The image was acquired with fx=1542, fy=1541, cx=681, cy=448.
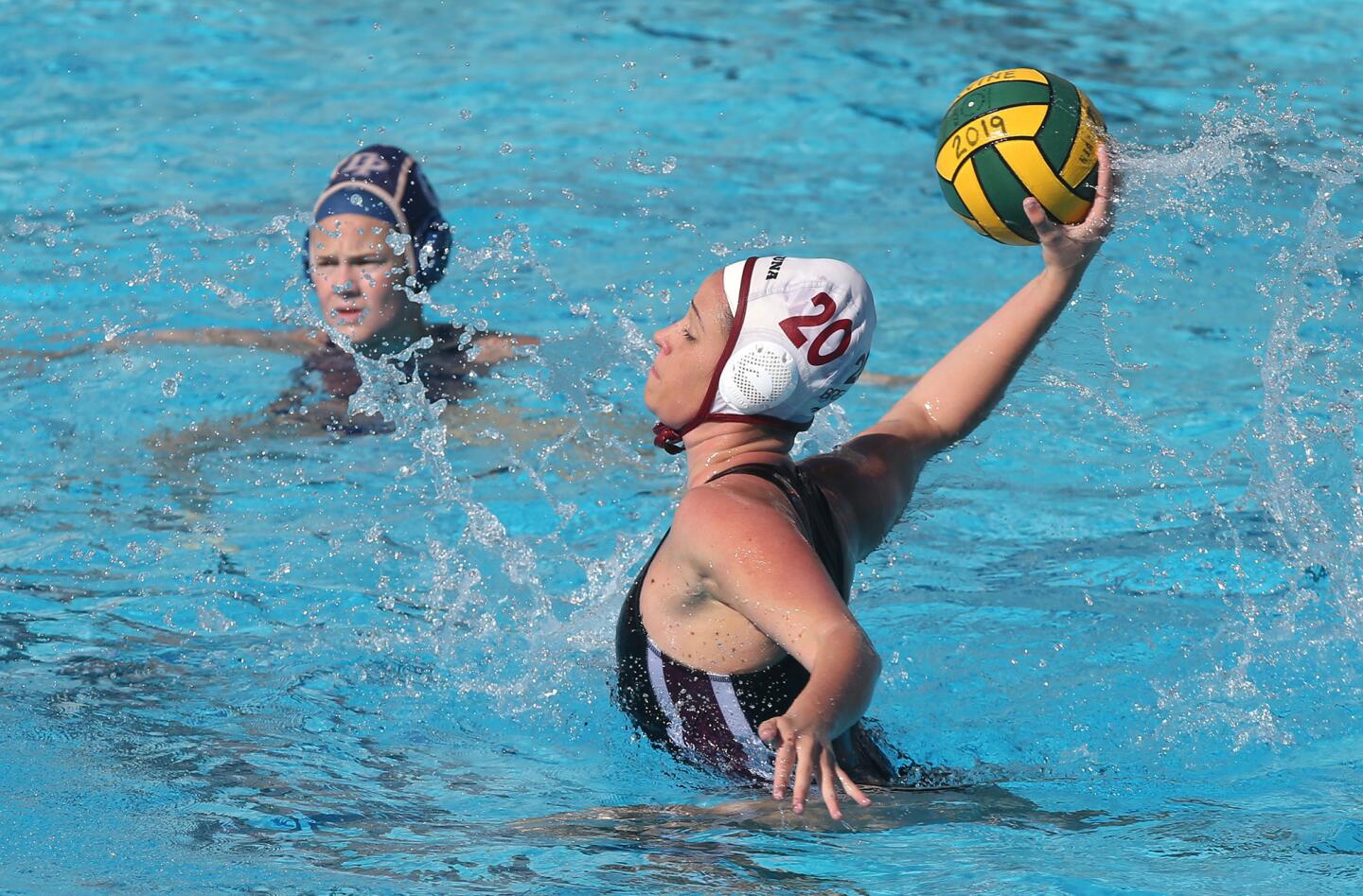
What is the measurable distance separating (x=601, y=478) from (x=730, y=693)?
2481mm

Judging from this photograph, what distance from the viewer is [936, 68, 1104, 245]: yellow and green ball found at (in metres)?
3.40

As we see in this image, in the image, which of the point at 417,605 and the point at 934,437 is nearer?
the point at 934,437

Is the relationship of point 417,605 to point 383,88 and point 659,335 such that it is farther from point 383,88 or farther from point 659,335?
point 383,88

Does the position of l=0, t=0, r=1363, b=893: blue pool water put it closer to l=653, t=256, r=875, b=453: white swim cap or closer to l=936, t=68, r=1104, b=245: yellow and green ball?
l=936, t=68, r=1104, b=245: yellow and green ball

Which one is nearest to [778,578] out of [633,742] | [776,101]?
[633,742]

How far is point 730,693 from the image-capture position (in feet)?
10.1

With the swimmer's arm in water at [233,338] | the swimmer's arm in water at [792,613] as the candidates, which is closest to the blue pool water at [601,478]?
the swimmer's arm in water at [233,338]

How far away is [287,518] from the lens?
5102 millimetres

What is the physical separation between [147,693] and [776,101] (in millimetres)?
5961

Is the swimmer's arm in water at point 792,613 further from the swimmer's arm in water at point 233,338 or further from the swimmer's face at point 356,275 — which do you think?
the swimmer's arm in water at point 233,338

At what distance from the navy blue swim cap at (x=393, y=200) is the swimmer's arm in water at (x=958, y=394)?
2.61m

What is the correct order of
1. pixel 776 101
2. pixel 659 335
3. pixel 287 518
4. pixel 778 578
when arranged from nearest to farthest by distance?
pixel 778 578 → pixel 659 335 → pixel 287 518 → pixel 776 101

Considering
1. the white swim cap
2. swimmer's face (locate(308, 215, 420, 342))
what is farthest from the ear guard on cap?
Answer: swimmer's face (locate(308, 215, 420, 342))

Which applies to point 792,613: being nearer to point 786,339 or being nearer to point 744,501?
point 744,501
